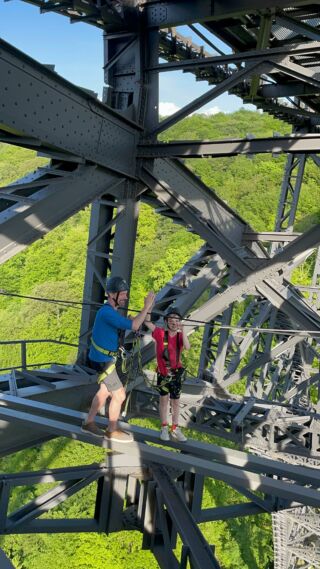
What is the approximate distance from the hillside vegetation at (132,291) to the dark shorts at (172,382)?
14059mm

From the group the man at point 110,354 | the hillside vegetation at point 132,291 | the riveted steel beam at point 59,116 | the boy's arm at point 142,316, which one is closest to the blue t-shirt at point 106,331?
the man at point 110,354

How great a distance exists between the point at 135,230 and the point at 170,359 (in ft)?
8.93

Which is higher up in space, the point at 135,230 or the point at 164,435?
the point at 135,230

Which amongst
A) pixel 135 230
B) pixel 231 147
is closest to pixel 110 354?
pixel 135 230

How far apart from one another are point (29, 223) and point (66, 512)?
29.9 meters

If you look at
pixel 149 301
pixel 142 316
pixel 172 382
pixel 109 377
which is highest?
pixel 149 301

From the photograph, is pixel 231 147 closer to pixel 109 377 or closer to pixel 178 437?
pixel 109 377

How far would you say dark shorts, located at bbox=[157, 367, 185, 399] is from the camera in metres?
4.54

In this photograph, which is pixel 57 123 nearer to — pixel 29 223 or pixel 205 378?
pixel 29 223

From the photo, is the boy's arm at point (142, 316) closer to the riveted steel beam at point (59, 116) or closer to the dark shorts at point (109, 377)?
the dark shorts at point (109, 377)

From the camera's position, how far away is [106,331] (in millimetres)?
4109

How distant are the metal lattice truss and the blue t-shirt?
0.68m

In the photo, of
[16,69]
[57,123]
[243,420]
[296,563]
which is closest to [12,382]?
[57,123]

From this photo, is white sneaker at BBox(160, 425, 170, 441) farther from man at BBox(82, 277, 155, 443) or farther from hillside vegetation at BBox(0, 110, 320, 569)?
hillside vegetation at BBox(0, 110, 320, 569)
